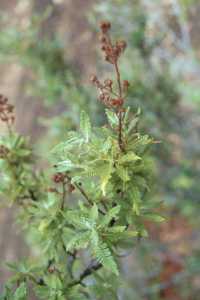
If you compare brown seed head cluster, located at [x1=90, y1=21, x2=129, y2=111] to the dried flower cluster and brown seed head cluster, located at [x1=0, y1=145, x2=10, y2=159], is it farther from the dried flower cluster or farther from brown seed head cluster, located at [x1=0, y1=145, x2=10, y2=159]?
brown seed head cluster, located at [x1=0, y1=145, x2=10, y2=159]

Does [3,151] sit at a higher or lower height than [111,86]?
lower

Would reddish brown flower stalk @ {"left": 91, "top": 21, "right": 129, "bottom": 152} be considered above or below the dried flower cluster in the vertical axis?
above

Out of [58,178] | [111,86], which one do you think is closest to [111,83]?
[111,86]

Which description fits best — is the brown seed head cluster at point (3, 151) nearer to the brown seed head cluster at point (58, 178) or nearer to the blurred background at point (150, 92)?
the brown seed head cluster at point (58, 178)

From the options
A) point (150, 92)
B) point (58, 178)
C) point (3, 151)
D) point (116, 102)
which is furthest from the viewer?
point (150, 92)

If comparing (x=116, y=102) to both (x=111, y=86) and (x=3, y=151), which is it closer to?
(x=111, y=86)

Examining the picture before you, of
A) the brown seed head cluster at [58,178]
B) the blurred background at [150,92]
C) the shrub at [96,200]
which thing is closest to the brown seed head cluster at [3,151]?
the shrub at [96,200]

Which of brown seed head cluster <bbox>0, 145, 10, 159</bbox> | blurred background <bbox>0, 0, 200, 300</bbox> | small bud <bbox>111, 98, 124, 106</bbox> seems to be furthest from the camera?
blurred background <bbox>0, 0, 200, 300</bbox>

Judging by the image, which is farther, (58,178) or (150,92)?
(150,92)

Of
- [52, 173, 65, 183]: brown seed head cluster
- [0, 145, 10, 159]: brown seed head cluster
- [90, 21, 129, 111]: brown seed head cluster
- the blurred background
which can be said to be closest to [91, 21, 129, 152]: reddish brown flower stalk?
[90, 21, 129, 111]: brown seed head cluster

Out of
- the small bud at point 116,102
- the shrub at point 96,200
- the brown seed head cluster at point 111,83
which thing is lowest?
the shrub at point 96,200

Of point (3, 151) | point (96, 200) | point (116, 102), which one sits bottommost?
point (96, 200)

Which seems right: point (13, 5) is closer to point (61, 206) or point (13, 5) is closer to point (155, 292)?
point (155, 292)

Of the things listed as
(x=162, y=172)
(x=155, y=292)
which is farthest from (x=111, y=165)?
(x=155, y=292)
